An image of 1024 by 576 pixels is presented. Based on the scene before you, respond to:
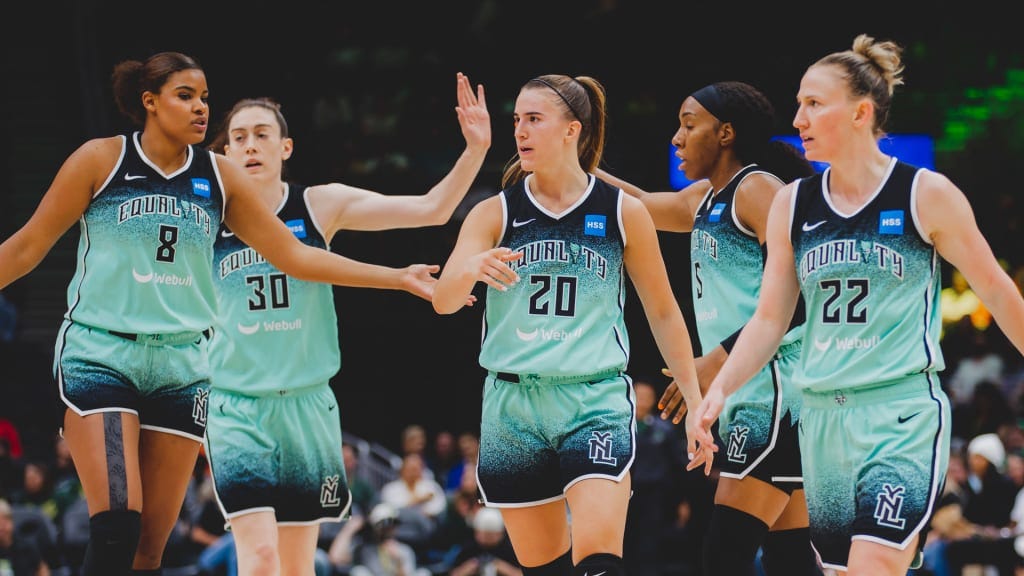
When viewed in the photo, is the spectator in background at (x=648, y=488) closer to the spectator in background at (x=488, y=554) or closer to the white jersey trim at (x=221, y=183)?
the spectator in background at (x=488, y=554)

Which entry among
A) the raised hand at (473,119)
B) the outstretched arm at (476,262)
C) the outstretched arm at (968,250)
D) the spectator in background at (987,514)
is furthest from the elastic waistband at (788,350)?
the spectator in background at (987,514)

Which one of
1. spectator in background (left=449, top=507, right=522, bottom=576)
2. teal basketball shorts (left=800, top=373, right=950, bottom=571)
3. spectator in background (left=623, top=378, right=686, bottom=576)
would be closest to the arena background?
spectator in background (left=623, top=378, right=686, bottom=576)

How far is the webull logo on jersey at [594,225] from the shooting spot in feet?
17.9

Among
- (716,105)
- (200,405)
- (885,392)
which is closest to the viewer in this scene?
(885,392)

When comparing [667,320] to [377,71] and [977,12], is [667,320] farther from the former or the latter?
[977,12]

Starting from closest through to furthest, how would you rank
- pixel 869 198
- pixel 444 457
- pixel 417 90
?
pixel 869 198, pixel 444 457, pixel 417 90

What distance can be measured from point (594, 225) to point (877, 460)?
4.83ft

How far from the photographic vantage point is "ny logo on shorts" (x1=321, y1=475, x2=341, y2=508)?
20.6ft

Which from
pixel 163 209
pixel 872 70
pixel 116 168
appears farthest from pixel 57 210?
pixel 872 70

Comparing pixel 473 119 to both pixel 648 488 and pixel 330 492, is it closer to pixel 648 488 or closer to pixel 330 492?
pixel 330 492

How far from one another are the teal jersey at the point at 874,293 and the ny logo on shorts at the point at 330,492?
2.41 meters

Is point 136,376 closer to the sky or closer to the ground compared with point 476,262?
closer to the ground

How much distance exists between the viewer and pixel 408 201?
6.54m

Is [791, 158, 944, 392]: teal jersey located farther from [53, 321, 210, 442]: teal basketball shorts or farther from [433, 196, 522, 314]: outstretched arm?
[53, 321, 210, 442]: teal basketball shorts
